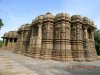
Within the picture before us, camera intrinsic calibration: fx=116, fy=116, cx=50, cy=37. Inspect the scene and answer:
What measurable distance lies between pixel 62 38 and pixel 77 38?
6.41 ft

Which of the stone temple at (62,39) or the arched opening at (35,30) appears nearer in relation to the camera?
the stone temple at (62,39)

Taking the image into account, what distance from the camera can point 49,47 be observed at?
14789 millimetres

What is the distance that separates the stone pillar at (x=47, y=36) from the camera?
14.4 metres

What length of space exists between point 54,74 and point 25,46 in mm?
15648

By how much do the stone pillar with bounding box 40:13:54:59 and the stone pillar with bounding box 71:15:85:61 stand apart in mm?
2789

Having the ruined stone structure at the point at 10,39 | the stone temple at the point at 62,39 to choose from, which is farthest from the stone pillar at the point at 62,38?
the ruined stone structure at the point at 10,39

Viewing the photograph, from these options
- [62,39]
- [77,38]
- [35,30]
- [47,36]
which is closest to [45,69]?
[62,39]

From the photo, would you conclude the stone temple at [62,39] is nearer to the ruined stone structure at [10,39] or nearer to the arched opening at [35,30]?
the arched opening at [35,30]

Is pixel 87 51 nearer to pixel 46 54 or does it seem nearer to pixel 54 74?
pixel 46 54

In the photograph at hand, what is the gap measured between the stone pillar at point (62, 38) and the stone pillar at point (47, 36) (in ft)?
2.17

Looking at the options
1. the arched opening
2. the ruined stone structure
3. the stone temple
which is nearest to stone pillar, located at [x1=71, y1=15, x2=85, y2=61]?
the stone temple

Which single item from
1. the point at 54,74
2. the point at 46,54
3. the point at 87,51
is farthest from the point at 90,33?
the point at 54,74

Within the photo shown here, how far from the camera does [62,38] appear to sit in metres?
14.0

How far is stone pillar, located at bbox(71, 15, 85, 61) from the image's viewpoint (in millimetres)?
13866
